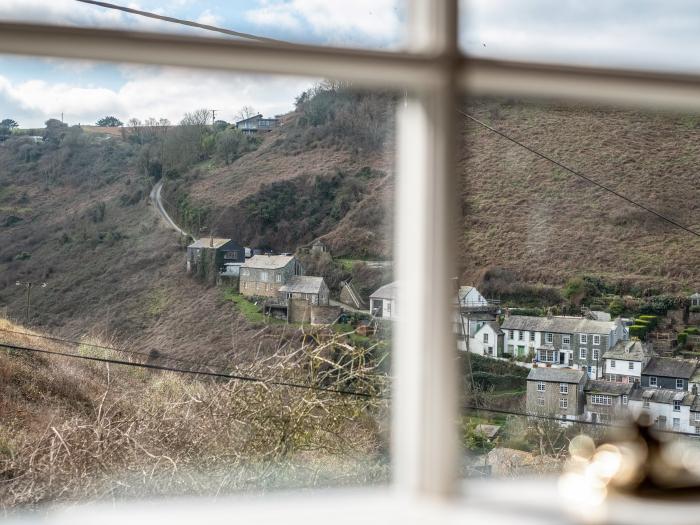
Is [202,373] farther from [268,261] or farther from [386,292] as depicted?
[386,292]

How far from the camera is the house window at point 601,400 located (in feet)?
6.46

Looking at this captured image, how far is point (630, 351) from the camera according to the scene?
78.3 inches

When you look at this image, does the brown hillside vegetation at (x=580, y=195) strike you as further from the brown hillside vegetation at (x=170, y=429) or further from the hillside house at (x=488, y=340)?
the brown hillside vegetation at (x=170, y=429)

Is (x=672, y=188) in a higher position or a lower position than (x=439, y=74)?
lower

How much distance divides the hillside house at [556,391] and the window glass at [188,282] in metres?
0.37

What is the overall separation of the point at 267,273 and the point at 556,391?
735 millimetres

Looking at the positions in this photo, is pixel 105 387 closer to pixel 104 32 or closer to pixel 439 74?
pixel 104 32

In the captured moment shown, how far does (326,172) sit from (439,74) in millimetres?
330

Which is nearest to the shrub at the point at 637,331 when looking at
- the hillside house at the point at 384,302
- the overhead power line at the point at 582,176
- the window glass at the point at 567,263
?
the window glass at the point at 567,263

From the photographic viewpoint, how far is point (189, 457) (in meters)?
1.68

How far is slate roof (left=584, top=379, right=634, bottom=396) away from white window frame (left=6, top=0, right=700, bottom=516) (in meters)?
0.42

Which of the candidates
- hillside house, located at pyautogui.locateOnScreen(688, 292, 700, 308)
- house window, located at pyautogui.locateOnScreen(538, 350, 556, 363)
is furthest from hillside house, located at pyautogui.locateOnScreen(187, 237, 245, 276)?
hillside house, located at pyautogui.locateOnScreen(688, 292, 700, 308)

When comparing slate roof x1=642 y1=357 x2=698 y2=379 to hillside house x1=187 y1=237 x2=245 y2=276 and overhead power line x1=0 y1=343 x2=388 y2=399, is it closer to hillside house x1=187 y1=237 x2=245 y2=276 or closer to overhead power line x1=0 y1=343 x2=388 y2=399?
overhead power line x1=0 y1=343 x2=388 y2=399

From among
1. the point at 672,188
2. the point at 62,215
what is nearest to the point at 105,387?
Answer: the point at 62,215
